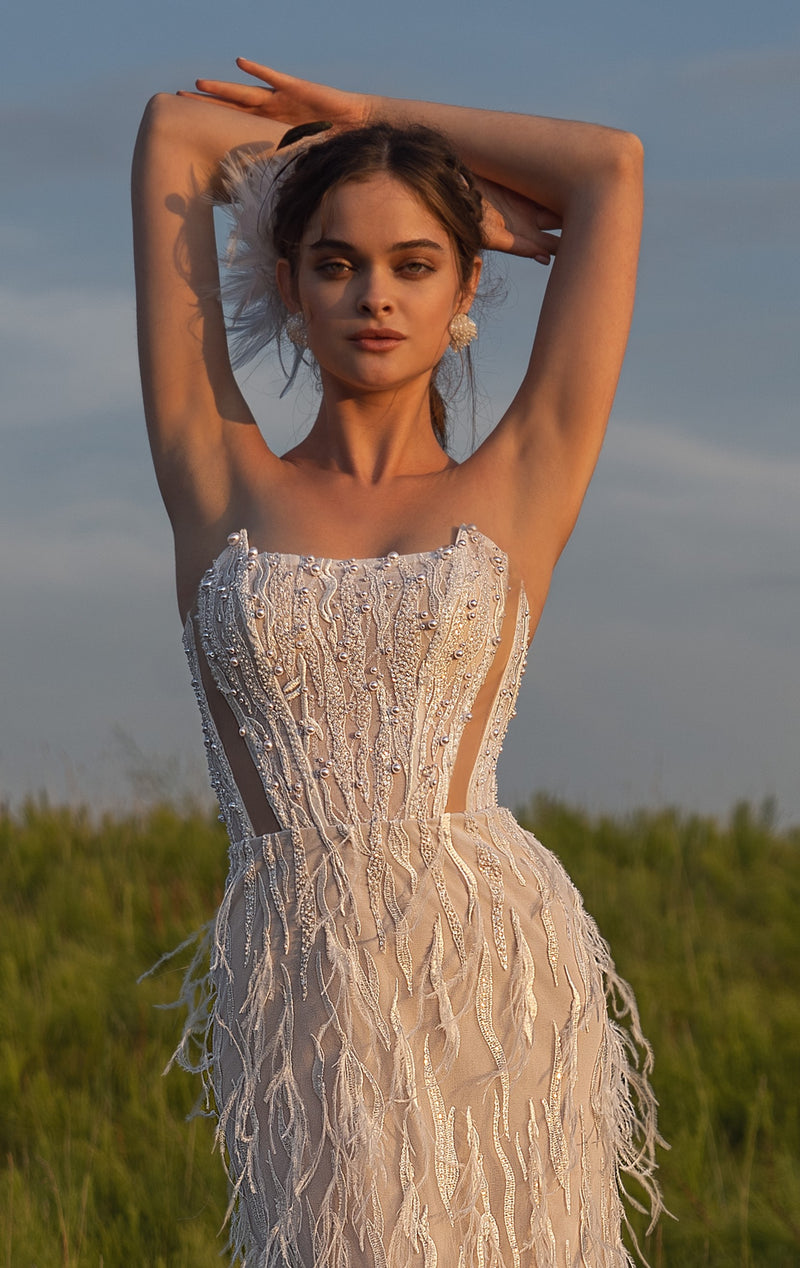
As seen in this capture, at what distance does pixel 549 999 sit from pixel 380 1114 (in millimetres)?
354

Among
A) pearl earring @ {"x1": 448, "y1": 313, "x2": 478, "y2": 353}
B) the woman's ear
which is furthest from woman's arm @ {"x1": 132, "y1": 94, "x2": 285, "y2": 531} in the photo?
pearl earring @ {"x1": 448, "y1": 313, "x2": 478, "y2": 353}

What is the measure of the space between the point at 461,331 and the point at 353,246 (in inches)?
15.6

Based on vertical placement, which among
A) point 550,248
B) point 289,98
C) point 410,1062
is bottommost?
point 410,1062

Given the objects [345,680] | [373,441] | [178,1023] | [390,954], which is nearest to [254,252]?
[373,441]

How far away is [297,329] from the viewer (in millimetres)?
2951

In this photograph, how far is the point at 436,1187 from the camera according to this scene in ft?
7.59

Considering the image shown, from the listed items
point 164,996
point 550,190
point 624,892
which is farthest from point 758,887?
point 550,190

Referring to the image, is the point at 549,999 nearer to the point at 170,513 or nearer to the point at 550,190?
the point at 170,513

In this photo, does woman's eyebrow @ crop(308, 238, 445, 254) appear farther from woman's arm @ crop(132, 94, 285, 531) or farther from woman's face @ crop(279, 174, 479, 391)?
woman's arm @ crop(132, 94, 285, 531)

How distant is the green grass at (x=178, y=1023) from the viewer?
4480 millimetres

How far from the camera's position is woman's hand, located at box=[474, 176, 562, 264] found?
120 inches

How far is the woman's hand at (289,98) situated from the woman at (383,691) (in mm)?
144

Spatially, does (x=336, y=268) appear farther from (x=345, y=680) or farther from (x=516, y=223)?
(x=345, y=680)

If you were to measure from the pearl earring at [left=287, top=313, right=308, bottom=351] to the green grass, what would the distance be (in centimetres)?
267
